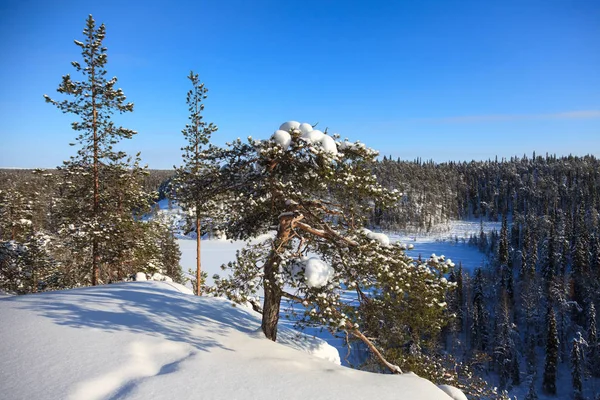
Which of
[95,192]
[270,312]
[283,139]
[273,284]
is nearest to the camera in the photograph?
[283,139]

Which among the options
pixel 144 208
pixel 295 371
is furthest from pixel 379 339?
pixel 144 208

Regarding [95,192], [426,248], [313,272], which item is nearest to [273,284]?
[313,272]

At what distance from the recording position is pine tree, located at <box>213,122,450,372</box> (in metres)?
7.90

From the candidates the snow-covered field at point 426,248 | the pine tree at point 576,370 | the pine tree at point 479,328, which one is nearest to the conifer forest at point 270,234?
the pine tree at point 576,370

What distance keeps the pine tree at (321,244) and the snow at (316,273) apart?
0.02 m

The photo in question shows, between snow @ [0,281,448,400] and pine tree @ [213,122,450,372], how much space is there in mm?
1166

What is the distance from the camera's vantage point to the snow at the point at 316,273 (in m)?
7.47

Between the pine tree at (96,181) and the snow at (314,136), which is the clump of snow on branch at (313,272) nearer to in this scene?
the snow at (314,136)

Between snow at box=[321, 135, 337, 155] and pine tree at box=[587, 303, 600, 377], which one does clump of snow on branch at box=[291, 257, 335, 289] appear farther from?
pine tree at box=[587, 303, 600, 377]

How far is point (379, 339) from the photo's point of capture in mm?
9094

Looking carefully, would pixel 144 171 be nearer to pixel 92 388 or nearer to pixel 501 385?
pixel 92 388

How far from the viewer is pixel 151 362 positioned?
6.52m

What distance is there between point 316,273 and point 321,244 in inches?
83.5

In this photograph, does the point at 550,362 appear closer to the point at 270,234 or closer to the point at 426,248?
the point at 270,234
